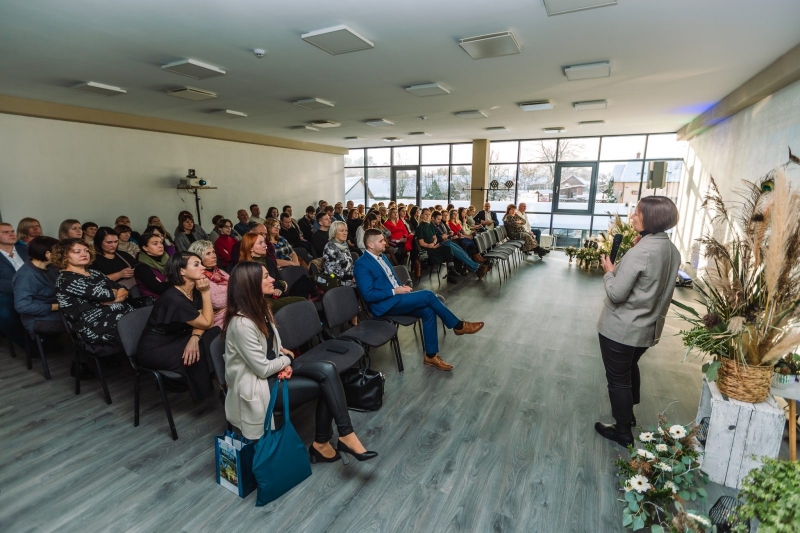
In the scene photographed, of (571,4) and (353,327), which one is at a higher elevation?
(571,4)

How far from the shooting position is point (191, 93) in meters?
5.66

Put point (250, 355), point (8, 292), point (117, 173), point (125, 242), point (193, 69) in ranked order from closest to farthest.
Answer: point (250, 355), point (8, 292), point (193, 69), point (125, 242), point (117, 173)

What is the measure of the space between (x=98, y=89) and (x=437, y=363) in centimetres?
593

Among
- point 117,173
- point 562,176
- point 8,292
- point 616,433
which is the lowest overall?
point 616,433

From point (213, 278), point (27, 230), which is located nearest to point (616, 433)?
point (213, 278)

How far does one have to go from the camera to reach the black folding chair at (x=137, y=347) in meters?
2.75

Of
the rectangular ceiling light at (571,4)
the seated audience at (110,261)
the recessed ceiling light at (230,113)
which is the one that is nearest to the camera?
the rectangular ceiling light at (571,4)

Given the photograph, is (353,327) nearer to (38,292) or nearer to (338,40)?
(338,40)

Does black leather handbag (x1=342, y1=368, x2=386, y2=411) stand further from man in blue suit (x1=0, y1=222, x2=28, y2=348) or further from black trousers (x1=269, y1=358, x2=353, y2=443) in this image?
man in blue suit (x1=0, y1=222, x2=28, y2=348)

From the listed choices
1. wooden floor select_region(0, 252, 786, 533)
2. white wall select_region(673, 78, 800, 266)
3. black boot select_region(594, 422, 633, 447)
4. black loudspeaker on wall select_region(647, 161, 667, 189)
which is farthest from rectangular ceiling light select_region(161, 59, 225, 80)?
black loudspeaker on wall select_region(647, 161, 667, 189)

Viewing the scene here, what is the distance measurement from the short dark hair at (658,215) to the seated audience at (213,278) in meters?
3.14

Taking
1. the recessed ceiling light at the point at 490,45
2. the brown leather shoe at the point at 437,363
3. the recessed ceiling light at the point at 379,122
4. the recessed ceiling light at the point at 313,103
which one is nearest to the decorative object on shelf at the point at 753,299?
the brown leather shoe at the point at 437,363

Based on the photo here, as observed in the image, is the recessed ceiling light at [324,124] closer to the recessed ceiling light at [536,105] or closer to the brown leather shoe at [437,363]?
the recessed ceiling light at [536,105]

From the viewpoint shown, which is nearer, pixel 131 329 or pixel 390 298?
pixel 131 329
